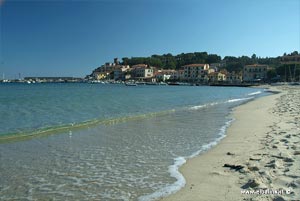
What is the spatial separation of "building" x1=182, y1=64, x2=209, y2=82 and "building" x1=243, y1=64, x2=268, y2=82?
19.3 meters

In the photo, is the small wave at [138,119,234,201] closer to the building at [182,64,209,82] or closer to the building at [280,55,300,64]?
the building at [182,64,209,82]

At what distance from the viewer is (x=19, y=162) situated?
314 inches

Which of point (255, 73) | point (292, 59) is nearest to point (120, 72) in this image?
point (255, 73)

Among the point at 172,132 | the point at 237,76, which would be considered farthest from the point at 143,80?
the point at 172,132

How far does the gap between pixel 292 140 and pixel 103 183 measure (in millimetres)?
5668

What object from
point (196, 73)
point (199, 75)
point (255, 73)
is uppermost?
point (196, 73)

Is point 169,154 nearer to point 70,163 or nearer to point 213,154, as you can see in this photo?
point 213,154

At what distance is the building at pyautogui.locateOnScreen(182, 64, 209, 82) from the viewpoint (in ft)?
526

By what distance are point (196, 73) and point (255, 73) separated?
29.0 m

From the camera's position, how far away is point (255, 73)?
148 m

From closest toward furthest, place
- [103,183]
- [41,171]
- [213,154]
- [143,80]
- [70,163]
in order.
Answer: [103,183]
[41,171]
[70,163]
[213,154]
[143,80]

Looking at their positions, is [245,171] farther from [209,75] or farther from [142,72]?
[142,72]

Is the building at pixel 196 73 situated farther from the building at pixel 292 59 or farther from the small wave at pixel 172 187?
the small wave at pixel 172 187

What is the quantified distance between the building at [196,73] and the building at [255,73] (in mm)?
19256
